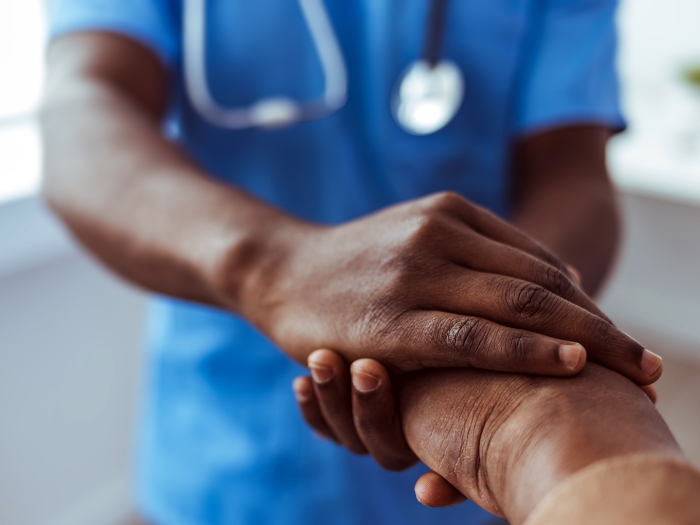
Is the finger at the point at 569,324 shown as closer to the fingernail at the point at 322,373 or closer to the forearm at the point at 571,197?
the fingernail at the point at 322,373

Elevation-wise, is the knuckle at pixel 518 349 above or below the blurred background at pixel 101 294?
above

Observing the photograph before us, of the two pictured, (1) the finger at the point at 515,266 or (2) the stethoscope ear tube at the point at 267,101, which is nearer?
(1) the finger at the point at 515,266

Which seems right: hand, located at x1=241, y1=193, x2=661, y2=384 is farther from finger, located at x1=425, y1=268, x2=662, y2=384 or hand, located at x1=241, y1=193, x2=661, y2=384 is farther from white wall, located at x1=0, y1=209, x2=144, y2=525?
white wall, located at x1=0, y1=209, x2=144, y2=525

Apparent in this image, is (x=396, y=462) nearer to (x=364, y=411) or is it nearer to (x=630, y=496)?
(x=364, y=411)

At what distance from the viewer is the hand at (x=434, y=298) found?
34 cm

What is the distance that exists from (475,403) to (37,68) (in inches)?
44.3

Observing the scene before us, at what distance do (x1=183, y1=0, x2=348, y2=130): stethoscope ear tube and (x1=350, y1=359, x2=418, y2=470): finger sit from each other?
A: 0.32 metres

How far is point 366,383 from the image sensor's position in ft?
1.19

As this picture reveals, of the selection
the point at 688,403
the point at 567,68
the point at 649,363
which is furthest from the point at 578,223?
the point at 688,403

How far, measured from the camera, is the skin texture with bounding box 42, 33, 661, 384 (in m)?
0.34

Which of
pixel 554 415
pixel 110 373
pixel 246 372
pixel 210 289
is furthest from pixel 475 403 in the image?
pixel 110 373

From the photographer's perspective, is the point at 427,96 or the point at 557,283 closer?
the point at 557,283

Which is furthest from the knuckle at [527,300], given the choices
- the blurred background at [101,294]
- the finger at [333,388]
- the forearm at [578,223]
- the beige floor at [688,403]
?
the beige floor at [688,403]

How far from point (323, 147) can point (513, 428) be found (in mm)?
398
